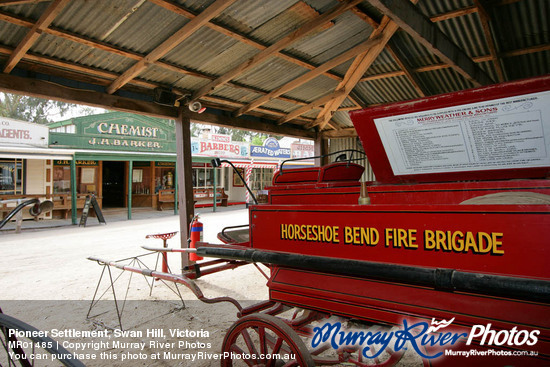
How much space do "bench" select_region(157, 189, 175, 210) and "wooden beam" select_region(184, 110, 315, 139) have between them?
12508 mm

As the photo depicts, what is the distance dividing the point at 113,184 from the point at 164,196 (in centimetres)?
443

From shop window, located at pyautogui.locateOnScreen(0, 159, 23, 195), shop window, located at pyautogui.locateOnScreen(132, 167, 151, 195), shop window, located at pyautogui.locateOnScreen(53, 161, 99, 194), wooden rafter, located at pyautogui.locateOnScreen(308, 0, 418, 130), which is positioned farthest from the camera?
shop window, located at pyautogui.locateOnScreen(132, 167, 151, 195)

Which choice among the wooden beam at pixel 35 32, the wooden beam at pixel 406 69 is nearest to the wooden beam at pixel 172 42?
the wooden beam at pixel 35 32

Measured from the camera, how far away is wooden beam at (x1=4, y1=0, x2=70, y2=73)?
10.8 ft

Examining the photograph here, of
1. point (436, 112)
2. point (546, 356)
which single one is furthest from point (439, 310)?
point (436, 112)

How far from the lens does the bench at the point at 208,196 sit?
67.6 feet

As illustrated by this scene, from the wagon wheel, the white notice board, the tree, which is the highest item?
the tree

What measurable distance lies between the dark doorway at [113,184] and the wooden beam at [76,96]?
1654 centimetres

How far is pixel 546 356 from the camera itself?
1432mm

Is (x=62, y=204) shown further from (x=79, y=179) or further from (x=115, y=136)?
(x=115, y=136)

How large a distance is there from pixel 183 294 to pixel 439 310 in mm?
4623

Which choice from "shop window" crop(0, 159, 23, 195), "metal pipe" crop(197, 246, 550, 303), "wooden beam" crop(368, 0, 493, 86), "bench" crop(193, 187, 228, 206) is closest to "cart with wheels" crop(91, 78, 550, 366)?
"metal pipe" crop(197, 246, 550, 303)

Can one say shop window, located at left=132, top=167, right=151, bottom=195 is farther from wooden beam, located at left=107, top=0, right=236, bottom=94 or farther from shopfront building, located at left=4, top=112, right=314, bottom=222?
wooden beam, located at left=107, top=0, right=236, bottom=94

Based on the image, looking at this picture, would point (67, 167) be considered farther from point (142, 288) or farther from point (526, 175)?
point (526, 175)
